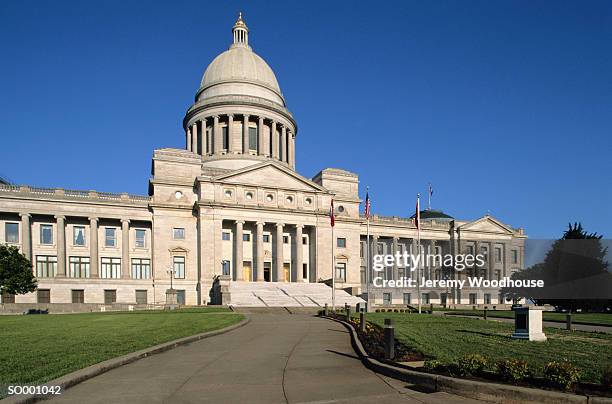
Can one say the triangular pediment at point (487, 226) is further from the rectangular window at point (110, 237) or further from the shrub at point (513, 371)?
the shrub at point (513, 371)

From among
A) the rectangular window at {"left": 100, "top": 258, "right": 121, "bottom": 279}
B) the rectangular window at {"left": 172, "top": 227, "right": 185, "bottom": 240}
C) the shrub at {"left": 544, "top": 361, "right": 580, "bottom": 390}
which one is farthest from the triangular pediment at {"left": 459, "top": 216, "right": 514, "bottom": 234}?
the shrub at {"left": 544, "top": 361, "right": 580, "bottom": 390}

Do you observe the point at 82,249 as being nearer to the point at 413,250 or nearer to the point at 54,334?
the point at 54,334

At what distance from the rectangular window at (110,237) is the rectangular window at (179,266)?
9133 millimetres

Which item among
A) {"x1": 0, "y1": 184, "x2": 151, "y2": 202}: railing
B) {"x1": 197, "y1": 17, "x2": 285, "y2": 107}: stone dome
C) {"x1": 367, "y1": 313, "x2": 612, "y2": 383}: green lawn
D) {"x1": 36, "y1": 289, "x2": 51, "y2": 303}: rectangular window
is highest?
{"x1": 197, "y1": 17, "x2": 285, "y2": 107}: stone dome

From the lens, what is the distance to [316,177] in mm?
83188

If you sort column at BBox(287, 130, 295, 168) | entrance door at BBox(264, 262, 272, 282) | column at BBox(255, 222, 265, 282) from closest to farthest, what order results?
1. column at BBox(255, 222, 265, 282)
2. entrance door at BBox(264, 262, 272, 282)
3. column at BBox(287, 130, 295, 168)

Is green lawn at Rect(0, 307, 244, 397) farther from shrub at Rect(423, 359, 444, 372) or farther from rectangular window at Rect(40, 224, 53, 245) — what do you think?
rectangular window at Rect(40, 224, 53, 245)

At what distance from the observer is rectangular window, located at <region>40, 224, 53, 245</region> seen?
218ft


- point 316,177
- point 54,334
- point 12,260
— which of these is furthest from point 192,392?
point 316,177

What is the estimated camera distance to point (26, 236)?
6366 centimetres

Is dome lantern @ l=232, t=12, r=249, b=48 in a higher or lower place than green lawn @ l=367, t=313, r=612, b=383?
higher

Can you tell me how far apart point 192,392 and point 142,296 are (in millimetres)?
60983

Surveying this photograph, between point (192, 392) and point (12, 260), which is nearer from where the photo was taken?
point (192, 392)

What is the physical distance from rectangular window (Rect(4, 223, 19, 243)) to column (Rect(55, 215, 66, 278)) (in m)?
5.06
